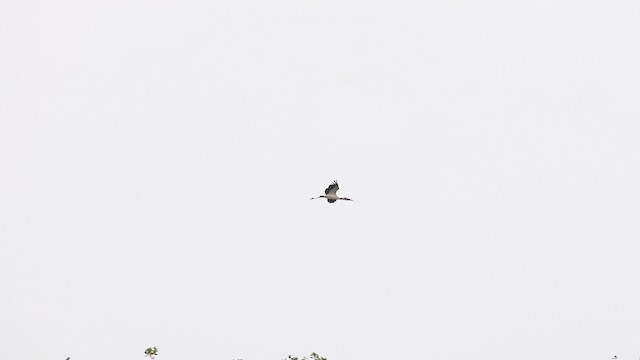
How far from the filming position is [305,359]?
9938cm

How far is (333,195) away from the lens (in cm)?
6178

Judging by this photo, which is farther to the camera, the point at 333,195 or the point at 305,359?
the point at 305,359

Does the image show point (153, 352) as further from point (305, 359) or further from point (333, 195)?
point (333, 195)

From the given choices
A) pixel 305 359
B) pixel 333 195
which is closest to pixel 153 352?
pixel 305 359

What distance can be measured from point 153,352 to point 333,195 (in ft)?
149

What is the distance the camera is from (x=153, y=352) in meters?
102

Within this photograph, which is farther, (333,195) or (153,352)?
(153,352)

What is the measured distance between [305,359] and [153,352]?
13490 millimetres

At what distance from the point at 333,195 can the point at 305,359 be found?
40259 mm
